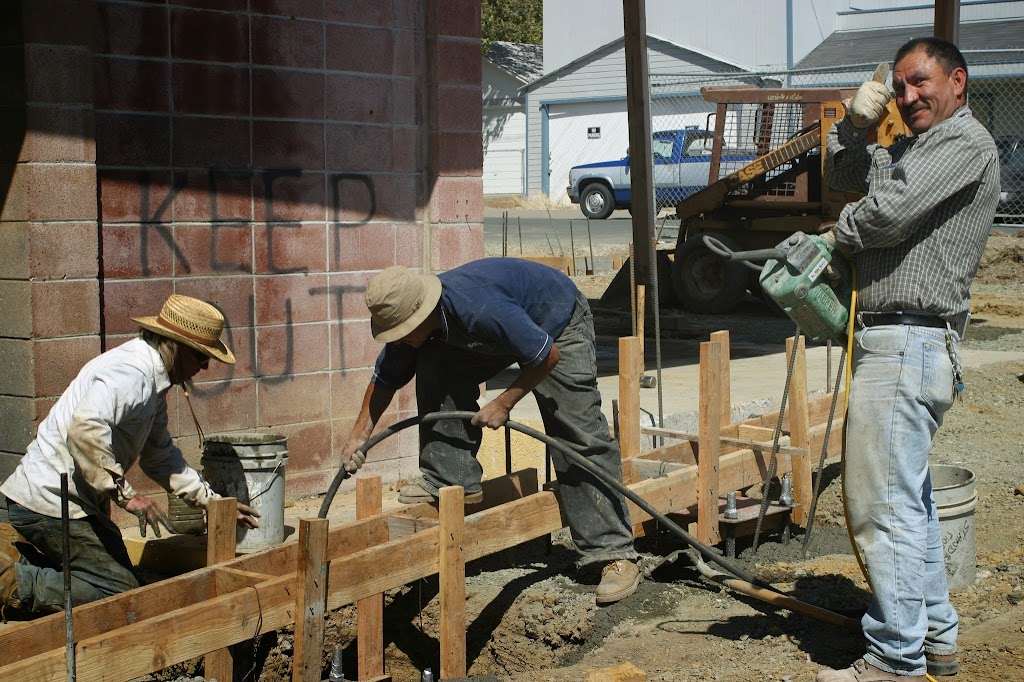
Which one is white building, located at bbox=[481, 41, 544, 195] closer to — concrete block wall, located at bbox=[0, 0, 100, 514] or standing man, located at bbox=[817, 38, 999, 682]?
concrete block wall, located at bbox=[0, 0, 100, 514]

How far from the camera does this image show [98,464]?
448 centimetres

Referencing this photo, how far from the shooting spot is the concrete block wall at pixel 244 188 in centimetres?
573

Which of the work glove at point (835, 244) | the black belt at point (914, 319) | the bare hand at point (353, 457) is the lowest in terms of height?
the bare hand at point (353, 457)

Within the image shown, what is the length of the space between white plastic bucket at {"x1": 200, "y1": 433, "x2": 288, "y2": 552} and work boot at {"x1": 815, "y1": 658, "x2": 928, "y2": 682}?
2.83 metres

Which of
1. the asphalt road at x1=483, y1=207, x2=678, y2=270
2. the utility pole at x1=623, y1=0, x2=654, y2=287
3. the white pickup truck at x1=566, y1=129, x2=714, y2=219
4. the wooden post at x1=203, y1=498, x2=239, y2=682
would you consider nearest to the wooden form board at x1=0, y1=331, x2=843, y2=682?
the wooden post at x1=203, y1=498, x2=239, y2=682

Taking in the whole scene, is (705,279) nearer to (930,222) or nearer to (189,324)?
(189,324)

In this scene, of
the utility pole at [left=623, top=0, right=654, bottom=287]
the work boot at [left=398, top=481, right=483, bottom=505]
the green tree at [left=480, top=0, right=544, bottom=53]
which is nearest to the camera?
the work boot at [left=398, top=481, right=483, bottom=505]

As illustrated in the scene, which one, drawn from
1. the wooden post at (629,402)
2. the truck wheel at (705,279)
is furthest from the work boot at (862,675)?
the truck wheel at (705,279)

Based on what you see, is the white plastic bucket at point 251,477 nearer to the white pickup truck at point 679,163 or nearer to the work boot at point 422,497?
the work boot at point 422,497

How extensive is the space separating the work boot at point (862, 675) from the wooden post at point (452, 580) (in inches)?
58.7

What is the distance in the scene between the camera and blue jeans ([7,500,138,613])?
4.73 metres

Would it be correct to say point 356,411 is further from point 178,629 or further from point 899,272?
point 899,272

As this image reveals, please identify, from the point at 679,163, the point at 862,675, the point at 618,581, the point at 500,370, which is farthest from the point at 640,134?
the point at 679,163

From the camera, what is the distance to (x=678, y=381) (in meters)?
9.63
